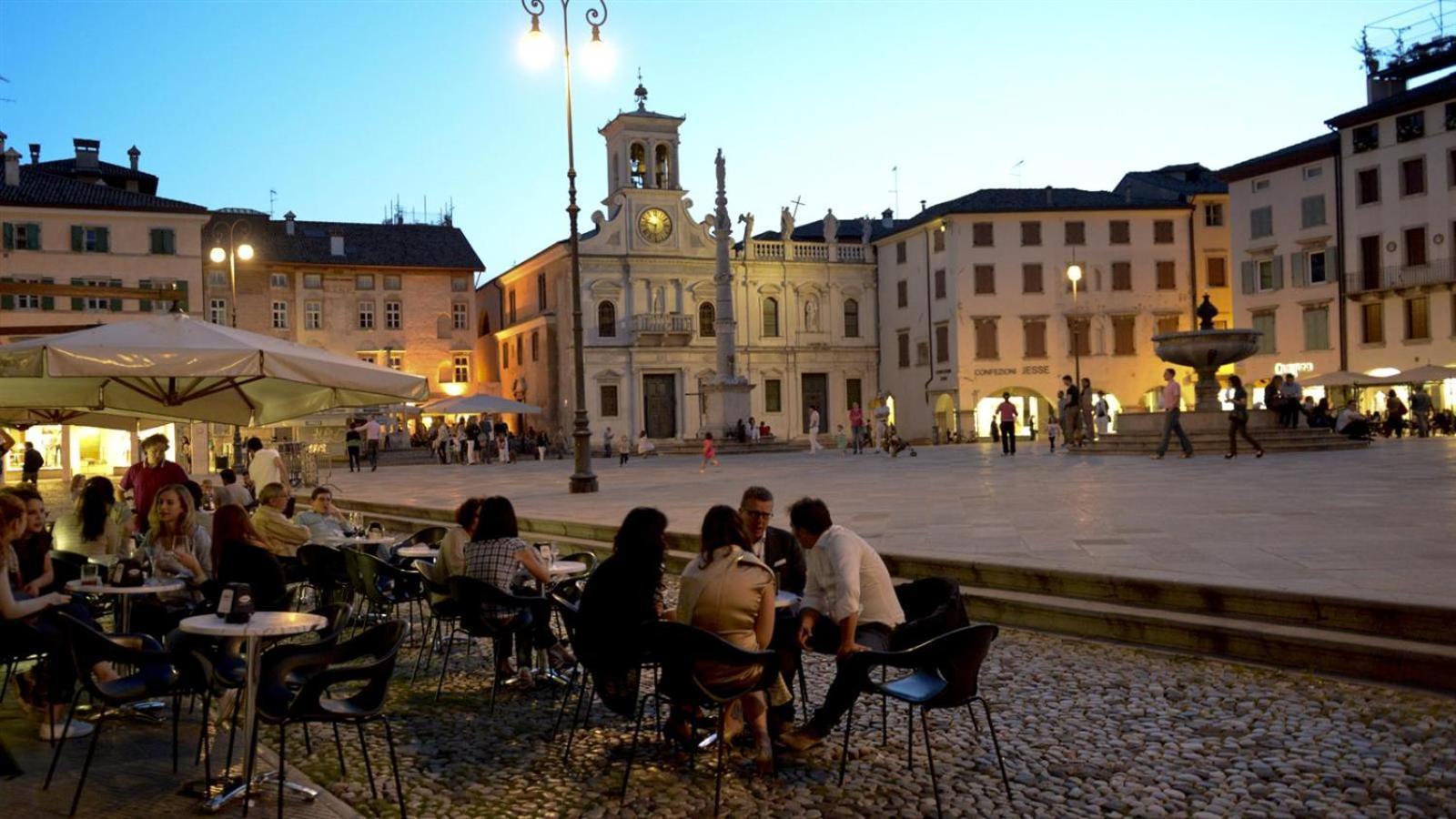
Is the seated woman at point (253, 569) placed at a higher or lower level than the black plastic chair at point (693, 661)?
higher

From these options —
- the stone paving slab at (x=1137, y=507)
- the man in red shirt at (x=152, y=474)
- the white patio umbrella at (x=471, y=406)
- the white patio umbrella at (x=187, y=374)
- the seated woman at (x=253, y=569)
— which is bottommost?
the stone paving slab at (x=1137, y=507)

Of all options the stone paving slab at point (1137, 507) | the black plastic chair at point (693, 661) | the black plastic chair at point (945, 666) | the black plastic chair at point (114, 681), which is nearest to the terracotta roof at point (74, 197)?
the stone paving slab at point (1137, 507)

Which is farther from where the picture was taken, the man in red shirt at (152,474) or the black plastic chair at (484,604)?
the man in red shirt at (152,474)

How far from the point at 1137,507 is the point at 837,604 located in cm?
898

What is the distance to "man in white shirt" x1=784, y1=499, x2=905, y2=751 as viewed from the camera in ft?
18.4

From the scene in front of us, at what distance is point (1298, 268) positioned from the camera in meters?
44.9

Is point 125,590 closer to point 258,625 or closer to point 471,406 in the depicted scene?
point 258,625

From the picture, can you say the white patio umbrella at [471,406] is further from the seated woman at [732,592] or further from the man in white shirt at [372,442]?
the seated woman at [732,592]

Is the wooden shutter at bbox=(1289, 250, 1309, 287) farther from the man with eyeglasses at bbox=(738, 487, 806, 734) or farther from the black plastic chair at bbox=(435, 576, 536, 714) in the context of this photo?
the black plastic chair at bbox=(435, 576, 536, 714)

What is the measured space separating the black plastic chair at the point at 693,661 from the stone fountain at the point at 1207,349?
72.9 feet

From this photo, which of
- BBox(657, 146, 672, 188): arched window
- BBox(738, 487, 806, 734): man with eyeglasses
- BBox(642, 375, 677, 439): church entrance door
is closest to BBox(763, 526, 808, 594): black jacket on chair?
BBox(738, 487, 806, 734): man with eyeglasses

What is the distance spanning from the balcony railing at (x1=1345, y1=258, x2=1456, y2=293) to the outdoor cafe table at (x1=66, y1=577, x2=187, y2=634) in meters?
42.2

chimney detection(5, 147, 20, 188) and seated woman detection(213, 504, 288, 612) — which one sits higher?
chimney detection(5, 147, 20, 188)

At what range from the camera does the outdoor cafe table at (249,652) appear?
5.02m
